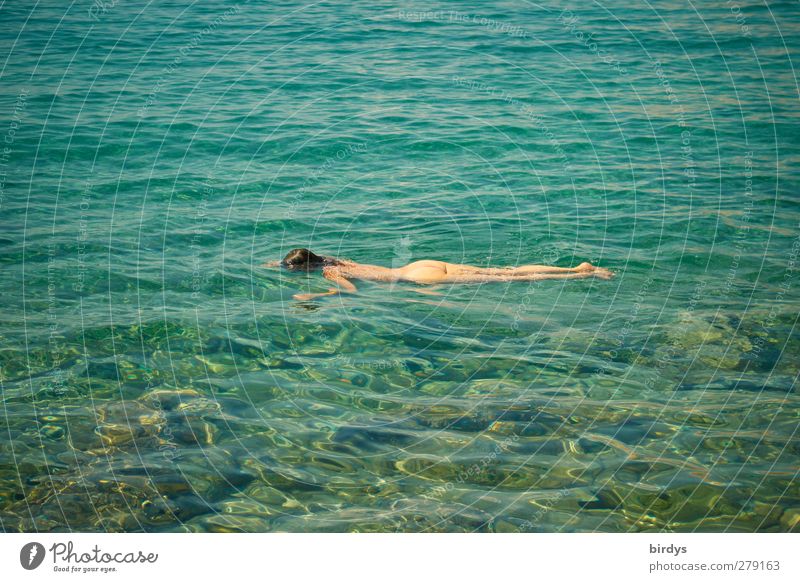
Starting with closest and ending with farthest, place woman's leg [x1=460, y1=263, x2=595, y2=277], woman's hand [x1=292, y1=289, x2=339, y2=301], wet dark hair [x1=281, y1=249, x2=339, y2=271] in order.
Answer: woman's hand [x1=292, y1=289, x2=339, y2=301]
wet dark hair [x1=281, y1=249, x2=339, y2=271]
woman's leg [x1=460, y1=263, x2=595, y2=277]

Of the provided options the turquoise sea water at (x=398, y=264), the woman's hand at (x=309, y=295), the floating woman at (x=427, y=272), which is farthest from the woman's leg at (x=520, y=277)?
the woman's hand at (x=309, y=295)

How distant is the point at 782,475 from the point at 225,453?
15.5ft

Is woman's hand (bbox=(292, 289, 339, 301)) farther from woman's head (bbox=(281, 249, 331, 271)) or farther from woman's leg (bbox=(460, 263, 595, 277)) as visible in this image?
woman's leg (bbox=(460, 263, 595, 277))

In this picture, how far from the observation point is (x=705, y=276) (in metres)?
11.2

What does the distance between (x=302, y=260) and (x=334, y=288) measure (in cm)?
58

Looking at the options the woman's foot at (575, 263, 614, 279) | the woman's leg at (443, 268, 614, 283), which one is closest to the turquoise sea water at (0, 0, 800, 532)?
the woman's leg at (443, 268, 614, 283)

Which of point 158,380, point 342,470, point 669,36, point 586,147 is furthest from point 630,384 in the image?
point 669,36

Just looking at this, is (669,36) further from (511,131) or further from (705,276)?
(705,276)

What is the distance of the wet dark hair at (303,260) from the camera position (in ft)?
35.9

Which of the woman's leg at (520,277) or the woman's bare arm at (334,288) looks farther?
the woman's leg at (520,277)

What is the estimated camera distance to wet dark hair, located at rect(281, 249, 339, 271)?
10953 millimetres

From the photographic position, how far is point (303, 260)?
1098 cm

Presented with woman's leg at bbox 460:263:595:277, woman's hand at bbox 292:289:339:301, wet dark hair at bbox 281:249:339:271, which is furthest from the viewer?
woman's leg at bbox 460:263:595:277

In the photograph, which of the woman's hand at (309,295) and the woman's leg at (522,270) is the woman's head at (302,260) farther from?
the woman's leg at (522,270)
